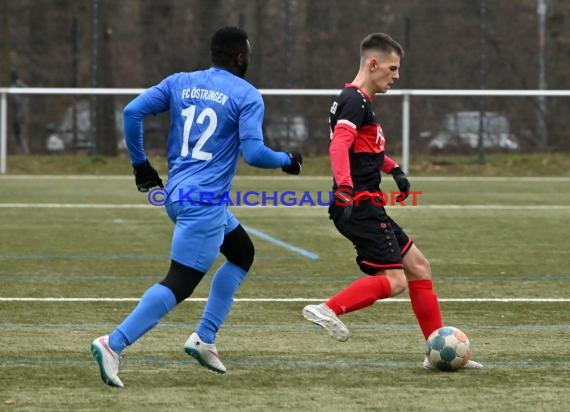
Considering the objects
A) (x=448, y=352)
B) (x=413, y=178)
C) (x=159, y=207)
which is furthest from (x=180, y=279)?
(x=413, y=178)

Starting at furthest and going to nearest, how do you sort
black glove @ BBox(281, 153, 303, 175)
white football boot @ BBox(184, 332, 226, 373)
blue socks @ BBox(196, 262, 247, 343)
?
blue socks @ BBox(196, 262, 247, 343)
white football boot @ BBox(184, 332, 226, 373)
black glove @ BBox(281, 153, 303, 175)

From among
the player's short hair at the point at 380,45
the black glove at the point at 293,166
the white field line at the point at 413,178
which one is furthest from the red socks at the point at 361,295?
the white field line at the point at 413,178

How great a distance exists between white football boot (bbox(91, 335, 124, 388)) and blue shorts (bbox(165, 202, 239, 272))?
0.54 metres

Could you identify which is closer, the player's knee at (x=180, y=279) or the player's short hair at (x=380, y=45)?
the player's knee at (x=180, y=279)

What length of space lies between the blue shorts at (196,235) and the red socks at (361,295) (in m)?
0.80

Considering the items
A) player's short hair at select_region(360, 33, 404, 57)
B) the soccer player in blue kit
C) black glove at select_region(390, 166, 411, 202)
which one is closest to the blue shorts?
the soccer player in blue kit

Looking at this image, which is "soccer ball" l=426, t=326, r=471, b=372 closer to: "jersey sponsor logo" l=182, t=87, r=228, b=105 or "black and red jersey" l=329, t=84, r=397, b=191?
"black and red jersey" l=329, t=84, r=397, b=191

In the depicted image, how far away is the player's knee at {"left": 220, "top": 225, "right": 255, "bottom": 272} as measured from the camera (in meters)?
6.57

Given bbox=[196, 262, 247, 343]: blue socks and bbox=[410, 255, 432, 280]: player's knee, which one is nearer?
bbox=[196, 262, 247, 343]: blue socks

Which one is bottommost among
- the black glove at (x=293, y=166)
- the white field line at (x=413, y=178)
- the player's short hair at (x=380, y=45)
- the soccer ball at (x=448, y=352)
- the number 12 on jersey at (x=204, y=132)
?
the white field line at (x=413, y=178)

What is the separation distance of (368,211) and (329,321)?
0.60 metres

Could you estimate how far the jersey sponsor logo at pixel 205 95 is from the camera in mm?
6188

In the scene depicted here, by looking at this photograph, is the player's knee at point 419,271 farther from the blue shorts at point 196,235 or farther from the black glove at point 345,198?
the blue shorts at point 196,235

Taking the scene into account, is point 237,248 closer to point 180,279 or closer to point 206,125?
point 180,279
